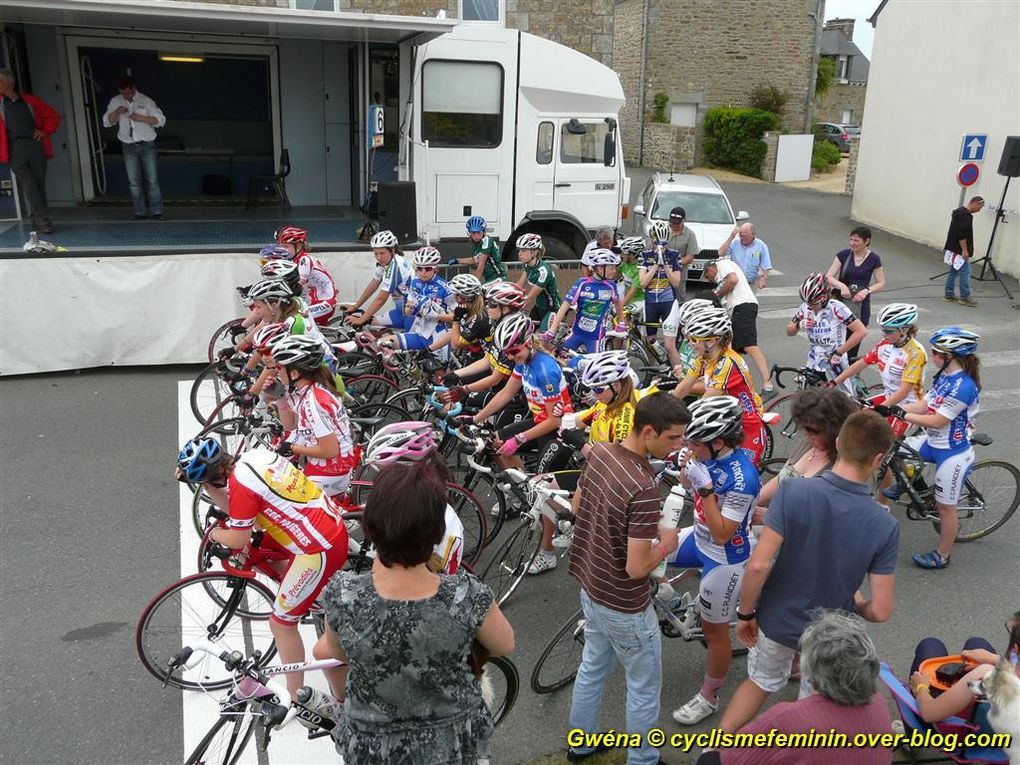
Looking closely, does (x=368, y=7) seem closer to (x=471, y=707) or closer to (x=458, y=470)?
(x=458, y=470)

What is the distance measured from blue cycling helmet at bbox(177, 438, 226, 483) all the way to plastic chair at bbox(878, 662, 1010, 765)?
3343 millimetres

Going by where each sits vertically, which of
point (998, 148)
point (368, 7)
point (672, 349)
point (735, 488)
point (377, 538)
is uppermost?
point (368, 7)

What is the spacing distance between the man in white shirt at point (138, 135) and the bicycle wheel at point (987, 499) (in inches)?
458

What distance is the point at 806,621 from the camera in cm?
362

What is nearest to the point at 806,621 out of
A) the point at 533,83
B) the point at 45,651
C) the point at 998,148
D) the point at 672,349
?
the point at 45,651

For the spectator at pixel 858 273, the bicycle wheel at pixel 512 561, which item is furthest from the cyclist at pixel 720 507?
the spectator at pixel 858 273

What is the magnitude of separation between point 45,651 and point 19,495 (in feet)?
8.08

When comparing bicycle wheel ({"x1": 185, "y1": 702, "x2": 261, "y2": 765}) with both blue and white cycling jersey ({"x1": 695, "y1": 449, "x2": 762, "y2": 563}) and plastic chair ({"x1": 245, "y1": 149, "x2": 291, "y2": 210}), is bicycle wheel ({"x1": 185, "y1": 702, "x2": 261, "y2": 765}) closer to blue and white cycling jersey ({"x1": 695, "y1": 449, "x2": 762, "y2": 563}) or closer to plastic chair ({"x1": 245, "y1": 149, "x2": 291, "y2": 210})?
blue and white cycling jersey ({"x1": 695, "y1": 449, "x2": 762, "y2": 563})

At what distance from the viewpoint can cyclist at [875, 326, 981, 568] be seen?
18.7ft

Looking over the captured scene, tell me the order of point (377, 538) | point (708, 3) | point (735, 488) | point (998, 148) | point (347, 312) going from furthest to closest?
1. point (708, 3)
2. point (998, 148)
3. point (347, 312)
4. point (735, 488)
5. point (377, 538)

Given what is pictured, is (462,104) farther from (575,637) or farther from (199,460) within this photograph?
(575,637)

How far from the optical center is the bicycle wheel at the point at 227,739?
339 centimetres

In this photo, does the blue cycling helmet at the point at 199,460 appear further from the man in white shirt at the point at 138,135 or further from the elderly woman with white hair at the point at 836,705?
the man in white shirt at the point at 138,135

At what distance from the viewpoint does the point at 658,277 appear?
33.1 ft
